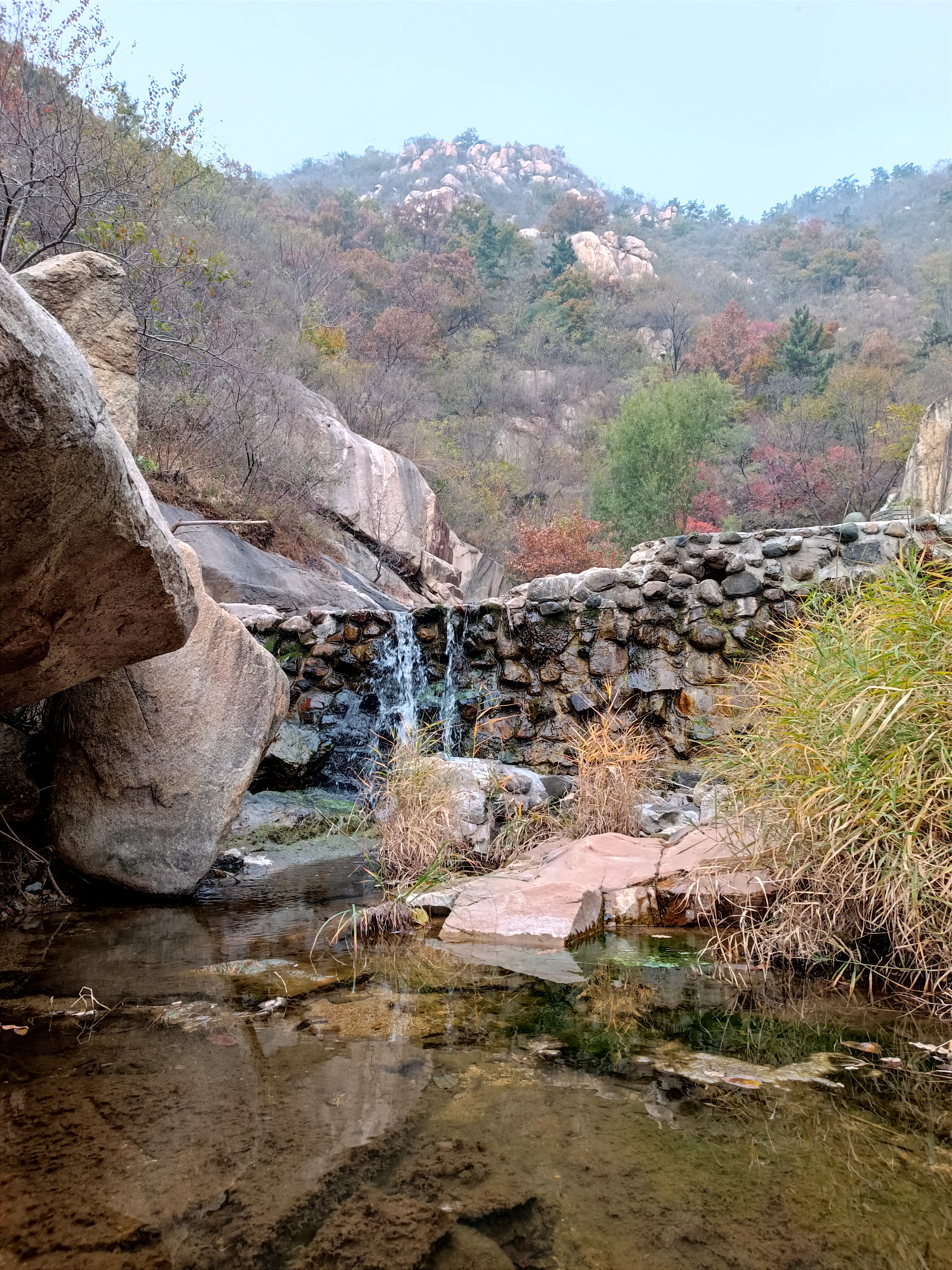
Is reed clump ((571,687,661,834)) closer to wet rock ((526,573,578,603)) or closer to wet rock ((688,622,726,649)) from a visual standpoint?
wet rock ((688,622,726,649))

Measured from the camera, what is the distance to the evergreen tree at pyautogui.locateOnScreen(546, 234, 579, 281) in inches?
1320

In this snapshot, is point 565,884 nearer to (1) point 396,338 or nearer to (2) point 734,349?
(1) point 396,338

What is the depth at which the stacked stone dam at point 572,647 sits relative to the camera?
7.06 meters

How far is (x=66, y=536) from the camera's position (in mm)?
2027

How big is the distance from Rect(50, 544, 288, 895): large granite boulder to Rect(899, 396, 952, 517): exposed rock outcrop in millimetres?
13622

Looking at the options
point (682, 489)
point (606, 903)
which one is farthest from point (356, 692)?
point (682, 489)

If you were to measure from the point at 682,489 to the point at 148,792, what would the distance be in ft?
55.0

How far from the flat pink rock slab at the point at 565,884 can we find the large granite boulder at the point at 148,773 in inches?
47.6

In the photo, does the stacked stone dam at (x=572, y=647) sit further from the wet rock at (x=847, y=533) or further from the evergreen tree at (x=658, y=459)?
the evergreen tree at (x=658, y=459)

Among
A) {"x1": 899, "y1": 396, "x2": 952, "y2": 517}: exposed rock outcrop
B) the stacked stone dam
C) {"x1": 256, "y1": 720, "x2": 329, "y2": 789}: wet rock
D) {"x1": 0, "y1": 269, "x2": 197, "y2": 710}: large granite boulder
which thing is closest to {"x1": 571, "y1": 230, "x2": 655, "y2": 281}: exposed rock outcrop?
{"x1": 899, "y1": 396, "x2": 952, "y2": 517}: exposed rock outcrop

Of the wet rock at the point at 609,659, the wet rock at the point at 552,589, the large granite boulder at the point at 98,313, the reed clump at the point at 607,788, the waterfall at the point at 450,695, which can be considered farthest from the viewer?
the wet rock at the point at 552,589

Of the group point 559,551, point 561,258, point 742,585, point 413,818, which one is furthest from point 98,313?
point 561,258

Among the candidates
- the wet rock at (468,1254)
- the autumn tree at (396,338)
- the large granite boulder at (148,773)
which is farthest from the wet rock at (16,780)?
the autumn tree at (396,338)

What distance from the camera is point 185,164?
11922 millimetres
